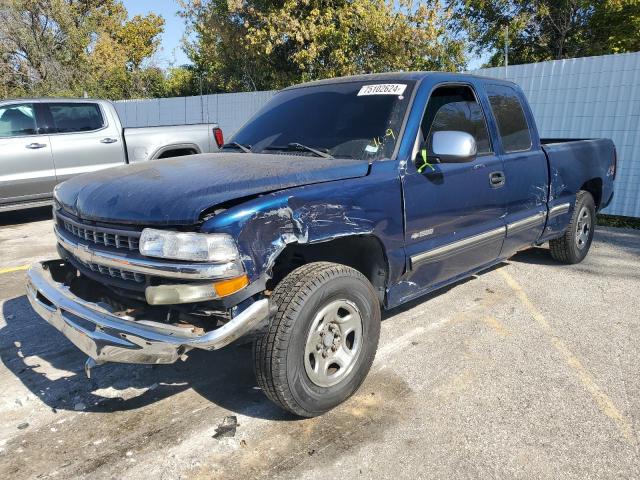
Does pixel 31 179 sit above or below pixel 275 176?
below

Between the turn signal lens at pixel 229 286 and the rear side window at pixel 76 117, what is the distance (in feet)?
23.5

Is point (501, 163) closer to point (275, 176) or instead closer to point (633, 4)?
point (275, 176)

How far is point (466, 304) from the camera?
4.82 meters

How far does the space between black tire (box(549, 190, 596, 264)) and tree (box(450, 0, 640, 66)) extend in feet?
40.2

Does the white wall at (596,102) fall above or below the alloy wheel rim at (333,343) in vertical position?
above

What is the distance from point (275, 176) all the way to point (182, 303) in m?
0.85

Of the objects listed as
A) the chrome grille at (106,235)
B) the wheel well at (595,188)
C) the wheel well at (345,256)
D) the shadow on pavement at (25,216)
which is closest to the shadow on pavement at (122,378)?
the wheel well at (345,256)

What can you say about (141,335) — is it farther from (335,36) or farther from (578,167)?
(335,36)

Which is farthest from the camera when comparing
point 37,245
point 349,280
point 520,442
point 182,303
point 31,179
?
point 31,179

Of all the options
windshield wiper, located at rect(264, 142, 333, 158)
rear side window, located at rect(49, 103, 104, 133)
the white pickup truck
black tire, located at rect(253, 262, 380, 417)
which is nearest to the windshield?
windshield wiper, located at rect(264, 142, 333, 158)

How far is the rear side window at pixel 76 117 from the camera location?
8359 mm

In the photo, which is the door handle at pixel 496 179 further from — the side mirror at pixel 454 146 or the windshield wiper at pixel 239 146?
the windshield wiper at pixel 239 146

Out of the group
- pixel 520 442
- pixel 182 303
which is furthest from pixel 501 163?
pixel 182 303

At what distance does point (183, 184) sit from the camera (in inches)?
110
